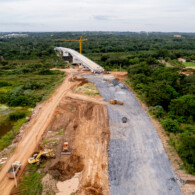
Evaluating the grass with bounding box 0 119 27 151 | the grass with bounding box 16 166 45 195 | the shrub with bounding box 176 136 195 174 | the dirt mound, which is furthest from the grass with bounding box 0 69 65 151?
the shrub with bounding box 176 136 195 174

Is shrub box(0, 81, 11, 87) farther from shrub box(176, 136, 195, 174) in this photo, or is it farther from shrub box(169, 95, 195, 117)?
shrub box(176, 136, 195, 174)

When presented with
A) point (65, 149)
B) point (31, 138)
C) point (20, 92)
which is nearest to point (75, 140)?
point (65, 149)

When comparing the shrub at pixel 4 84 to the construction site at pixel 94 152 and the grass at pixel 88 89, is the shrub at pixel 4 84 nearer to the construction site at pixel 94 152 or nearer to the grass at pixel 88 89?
the construction site at pixel 94 152

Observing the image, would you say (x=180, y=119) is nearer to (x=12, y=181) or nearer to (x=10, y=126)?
(x=12, y=181)

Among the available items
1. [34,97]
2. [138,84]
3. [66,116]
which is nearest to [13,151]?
[66,116]

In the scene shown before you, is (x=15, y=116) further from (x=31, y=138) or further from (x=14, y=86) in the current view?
(x=14, y=86)

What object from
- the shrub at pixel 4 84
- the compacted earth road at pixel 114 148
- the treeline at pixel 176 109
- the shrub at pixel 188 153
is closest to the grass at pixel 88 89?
the compacted earth road at pixel 114 148
